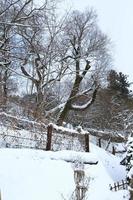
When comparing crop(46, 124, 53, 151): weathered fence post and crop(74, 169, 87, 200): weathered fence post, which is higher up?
crop(46, 124, 53, 151): weathered fence post

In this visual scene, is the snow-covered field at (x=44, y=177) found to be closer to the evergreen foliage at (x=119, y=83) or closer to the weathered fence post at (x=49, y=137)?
the weathered fence post at (x=49, y=137)

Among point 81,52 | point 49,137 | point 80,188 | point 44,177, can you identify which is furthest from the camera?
point 81,52

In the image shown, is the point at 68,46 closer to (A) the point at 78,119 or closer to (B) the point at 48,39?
(B) the point at 48,39

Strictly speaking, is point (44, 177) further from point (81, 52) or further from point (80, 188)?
point (81, 52)

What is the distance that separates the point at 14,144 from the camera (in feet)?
50.5

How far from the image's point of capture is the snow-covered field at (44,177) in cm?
1116

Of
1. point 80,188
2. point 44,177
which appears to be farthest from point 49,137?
point 80,188

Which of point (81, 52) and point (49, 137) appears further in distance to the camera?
point (81, 52)

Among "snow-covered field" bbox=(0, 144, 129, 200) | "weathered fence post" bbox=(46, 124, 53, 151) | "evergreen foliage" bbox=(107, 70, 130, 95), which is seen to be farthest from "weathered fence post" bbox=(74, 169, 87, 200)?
"evergreen foliage" bbox=(107, 70, 130, 95)

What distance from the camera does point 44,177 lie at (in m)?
12.6

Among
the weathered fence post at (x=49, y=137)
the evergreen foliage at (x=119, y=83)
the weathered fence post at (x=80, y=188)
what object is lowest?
the weathered fence post at (x=80, y=188)

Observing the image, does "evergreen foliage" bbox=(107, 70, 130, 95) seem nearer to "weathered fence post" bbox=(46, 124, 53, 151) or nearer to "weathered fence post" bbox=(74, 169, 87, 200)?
"weathered fence post" bbox=(46, 124, 53, 151)

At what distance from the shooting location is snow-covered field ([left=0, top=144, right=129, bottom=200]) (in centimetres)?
1116

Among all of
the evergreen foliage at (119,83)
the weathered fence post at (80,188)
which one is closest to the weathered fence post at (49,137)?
the weathered fence post at (80,188)
